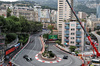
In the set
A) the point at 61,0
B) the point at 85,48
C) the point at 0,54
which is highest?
the point at 61,0

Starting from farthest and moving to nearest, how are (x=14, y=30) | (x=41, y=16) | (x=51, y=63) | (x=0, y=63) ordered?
(x=41, y=16) → (x=14, y=30) → (x=51, y=63) → (x=0, y=63)

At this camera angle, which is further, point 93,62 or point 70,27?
point 70,27

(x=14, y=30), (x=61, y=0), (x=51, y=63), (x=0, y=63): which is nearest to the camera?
(x=0, y=63)

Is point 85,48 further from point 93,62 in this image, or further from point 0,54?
point 0,54

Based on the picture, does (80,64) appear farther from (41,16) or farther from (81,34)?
(41,16)

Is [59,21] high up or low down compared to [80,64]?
up

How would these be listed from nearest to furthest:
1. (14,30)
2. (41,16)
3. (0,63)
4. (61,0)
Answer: (0,63) < (14,30) < (61,0) < (41,16)

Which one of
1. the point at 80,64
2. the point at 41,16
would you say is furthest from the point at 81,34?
the point at 41,16

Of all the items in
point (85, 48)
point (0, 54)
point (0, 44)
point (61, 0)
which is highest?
point (61, 0)

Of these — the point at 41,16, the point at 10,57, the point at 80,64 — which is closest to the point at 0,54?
the point at 10,57
